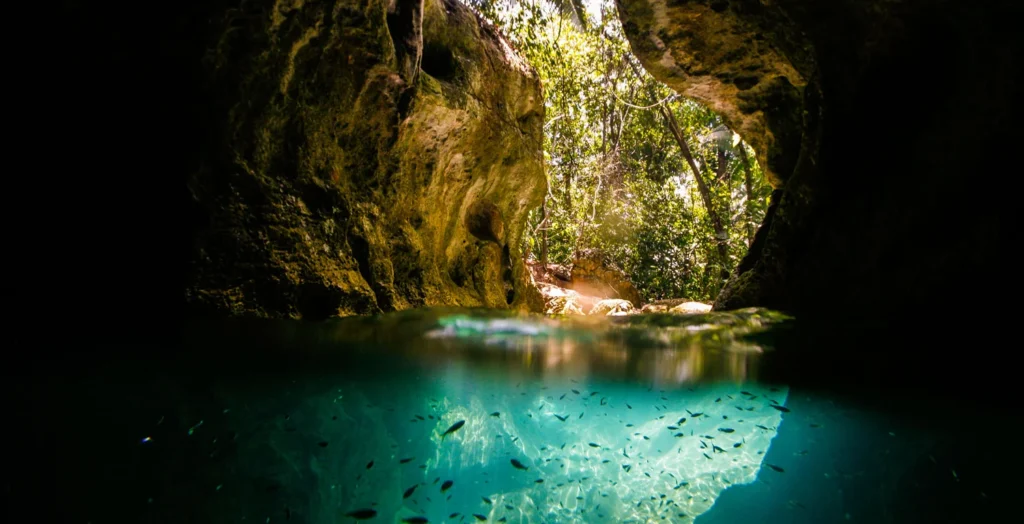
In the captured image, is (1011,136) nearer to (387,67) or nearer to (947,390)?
(947,390)

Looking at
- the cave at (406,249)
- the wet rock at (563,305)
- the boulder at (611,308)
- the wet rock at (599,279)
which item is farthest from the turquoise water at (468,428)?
the wet rock at (599,279)

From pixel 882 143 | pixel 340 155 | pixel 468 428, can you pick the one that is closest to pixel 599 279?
pixel 468 428

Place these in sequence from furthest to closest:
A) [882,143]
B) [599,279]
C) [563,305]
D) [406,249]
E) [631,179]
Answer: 1. [599,279]
2. [631,179]
3. [563,305]
4. [406,249]
5. [882,143]

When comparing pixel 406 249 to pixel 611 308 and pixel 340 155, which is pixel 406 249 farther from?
pixel 611 308

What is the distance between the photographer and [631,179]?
57.4ft

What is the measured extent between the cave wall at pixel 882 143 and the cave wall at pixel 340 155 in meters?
3.58

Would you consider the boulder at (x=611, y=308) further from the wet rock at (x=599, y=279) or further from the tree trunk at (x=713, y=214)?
the wet rock at (x=599, y=279)

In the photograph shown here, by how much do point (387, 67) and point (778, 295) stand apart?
646 centimetres

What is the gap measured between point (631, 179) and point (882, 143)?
12.7m

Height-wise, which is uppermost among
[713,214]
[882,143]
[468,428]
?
[882,143]

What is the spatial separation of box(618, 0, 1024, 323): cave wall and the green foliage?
7138 millimetres

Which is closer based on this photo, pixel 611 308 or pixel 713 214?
pixel 611 308

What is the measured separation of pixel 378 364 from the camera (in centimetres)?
757

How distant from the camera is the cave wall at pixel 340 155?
451 cm
